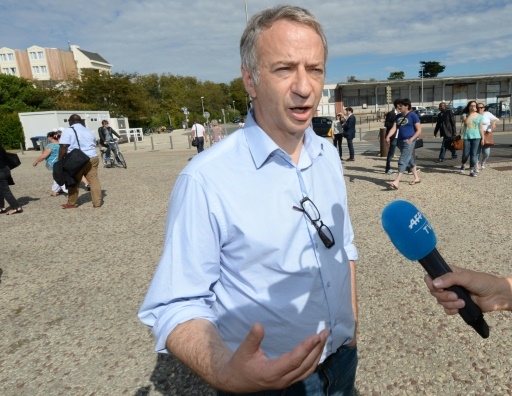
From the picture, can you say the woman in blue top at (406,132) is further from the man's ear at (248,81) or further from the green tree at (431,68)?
the green tree at (431,68)

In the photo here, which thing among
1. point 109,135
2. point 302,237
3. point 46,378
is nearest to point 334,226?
point 302,237

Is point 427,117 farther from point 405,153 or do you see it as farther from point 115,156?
point 405,153

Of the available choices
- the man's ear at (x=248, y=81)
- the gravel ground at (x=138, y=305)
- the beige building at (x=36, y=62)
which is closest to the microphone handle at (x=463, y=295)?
the man's ear at (x=248, y=81)

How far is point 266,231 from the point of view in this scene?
1.28 m

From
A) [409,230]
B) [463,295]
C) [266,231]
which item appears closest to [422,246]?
[409,230]

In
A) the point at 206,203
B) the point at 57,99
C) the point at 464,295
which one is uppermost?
the point at 57,99

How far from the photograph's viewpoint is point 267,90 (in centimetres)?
139

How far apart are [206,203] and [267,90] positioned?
51 cm

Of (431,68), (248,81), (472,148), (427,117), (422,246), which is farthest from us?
(431,68)

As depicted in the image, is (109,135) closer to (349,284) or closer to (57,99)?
(349,284)

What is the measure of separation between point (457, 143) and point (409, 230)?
10306 millimetres

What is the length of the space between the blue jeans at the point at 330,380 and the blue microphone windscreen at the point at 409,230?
586 millimetres

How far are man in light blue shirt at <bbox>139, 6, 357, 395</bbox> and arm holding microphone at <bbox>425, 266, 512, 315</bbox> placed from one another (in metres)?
0.39

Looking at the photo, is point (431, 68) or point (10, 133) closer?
point (10, 133)
